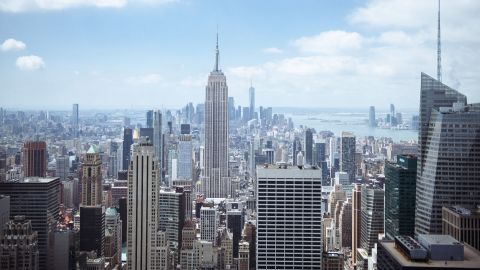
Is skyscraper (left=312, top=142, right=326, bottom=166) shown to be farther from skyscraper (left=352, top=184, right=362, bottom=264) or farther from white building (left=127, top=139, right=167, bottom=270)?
white building (left=127, top=139, right=167, bottom=270)

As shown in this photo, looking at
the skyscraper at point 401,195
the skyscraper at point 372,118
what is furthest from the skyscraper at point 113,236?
the skyscraper at point 372,118

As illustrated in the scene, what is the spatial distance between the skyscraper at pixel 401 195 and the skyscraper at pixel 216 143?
6.26 meters

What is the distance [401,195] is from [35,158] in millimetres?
5230

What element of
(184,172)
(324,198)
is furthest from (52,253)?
(184,172)

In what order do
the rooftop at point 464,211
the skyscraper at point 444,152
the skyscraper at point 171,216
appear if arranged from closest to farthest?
the rooftop at point 464,211 → the skyscraper at point 444,152 → the skyscraper at point 171,216

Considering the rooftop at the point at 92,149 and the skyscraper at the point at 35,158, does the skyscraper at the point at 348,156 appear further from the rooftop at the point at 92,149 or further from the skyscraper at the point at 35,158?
the skyscraper at the point at 35,158

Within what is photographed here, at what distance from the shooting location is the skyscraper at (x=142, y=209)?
9125 millimetres

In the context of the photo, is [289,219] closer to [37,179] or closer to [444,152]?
[444,152]

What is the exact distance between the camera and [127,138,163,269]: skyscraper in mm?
9125

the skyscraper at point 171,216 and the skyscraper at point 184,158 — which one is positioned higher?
the skyscraper at point 184,158

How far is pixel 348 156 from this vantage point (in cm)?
1129

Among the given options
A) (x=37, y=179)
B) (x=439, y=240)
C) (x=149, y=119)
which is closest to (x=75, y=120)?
A: (x=37, y=179)

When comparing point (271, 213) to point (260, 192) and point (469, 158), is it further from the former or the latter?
point (469, 158)

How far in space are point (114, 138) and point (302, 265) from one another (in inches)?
142
